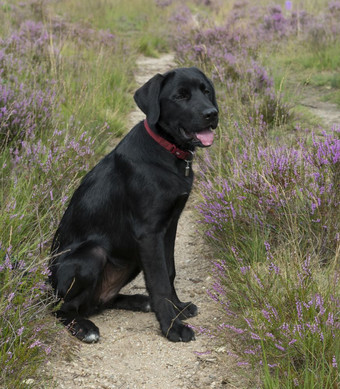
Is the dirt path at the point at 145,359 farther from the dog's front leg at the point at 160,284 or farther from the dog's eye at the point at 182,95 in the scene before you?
the dog's eye at the point at 182,95

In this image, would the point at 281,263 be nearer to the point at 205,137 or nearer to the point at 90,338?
the point at 205,137

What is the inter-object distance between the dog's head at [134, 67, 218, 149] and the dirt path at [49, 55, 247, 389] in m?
1.09

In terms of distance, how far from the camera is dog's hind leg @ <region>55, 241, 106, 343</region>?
302 centimetres

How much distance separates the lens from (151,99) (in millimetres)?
3123

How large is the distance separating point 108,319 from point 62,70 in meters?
3.65

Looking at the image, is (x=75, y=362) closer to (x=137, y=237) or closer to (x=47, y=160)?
(x=137, y=237)

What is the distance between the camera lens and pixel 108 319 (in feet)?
11.1

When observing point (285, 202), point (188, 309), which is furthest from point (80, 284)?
point (285, 202)

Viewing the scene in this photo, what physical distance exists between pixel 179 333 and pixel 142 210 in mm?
723

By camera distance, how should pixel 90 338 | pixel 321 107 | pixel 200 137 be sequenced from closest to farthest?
pixel 90 338 → pixel 200 137 → pixel 321 107

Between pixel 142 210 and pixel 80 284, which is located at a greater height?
pixel 142 210

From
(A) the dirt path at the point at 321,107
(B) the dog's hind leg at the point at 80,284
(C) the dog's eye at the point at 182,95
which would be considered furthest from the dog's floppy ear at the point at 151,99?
(A) the dirt path at the point at 321,107

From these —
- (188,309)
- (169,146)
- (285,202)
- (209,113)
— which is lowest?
(188,309)

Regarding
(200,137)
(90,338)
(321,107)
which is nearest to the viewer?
(90,338)
